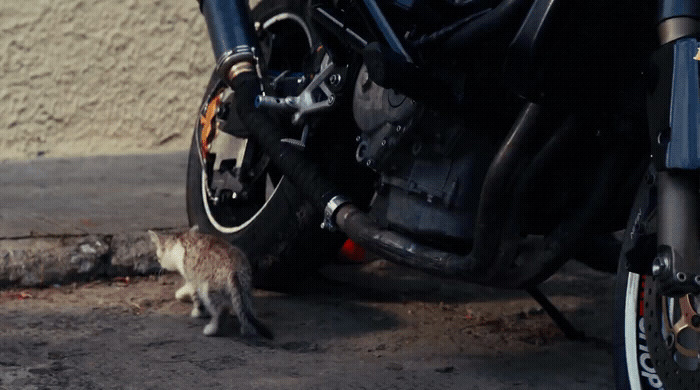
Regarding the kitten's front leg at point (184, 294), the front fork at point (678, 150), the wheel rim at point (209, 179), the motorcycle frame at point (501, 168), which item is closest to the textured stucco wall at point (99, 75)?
the wheel rim at point (209, 179)

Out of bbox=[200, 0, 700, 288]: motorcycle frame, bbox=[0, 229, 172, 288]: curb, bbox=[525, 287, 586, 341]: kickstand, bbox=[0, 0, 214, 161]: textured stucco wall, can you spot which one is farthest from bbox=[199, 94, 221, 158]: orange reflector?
bbox=[0, 0, 214, 161]: textured stucco wall

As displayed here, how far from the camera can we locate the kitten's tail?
3.66 m

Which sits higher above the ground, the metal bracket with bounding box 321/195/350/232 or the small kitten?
the metal bracket with bounding box 321/195/350/232

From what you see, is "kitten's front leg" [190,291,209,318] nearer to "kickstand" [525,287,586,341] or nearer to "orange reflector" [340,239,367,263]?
"orange reflector" [340,239,367,263]

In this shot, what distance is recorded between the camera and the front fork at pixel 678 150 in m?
2.24

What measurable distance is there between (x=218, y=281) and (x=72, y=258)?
92cm

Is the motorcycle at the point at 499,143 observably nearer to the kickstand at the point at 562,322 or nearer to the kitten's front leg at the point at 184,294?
the kickstand at the point at 562,322

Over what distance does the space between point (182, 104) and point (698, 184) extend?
4.67 m

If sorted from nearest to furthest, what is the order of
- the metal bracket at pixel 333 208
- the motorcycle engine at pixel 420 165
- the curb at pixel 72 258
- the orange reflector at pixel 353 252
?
the motorcycle engine at pixel 420 165, the metal bracket at pixel 333 208, the curb at pixel 72 258, the orange reflector at pixel 353 252

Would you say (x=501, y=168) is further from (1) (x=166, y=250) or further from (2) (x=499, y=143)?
(1) (x=166, y=250)

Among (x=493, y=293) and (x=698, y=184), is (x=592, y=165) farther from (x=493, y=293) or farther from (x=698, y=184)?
(x=493, y=293)

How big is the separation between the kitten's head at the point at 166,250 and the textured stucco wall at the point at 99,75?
2266mm

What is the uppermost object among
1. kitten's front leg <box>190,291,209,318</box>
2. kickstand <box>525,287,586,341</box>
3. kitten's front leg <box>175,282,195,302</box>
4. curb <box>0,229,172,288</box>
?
curb <box>0,229,172,288</box>

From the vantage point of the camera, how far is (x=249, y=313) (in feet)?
12.1
